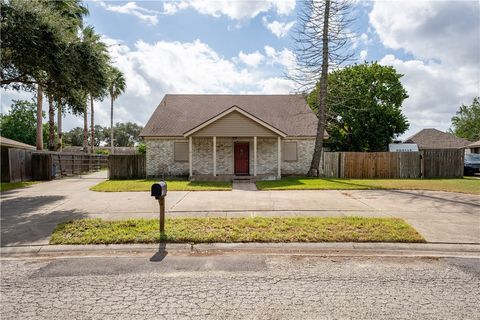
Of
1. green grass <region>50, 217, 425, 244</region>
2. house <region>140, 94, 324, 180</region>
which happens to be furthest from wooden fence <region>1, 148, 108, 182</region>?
green grass <region>50, 217, 425, 244</region>

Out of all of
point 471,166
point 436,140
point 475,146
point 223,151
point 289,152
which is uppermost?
point 436,140

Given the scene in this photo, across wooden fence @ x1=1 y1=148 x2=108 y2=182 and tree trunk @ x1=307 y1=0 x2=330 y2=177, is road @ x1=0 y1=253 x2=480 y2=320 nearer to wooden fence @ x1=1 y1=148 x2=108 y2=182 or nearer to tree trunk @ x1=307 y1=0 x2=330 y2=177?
tree trunk @ x1=307 y1=0 x2=330 y2=177

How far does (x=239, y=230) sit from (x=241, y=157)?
48.2 ft

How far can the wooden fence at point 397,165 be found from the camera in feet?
65.2

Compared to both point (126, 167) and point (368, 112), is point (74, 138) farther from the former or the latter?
point (368, 112)

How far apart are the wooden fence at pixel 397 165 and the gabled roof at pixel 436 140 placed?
2105 cm

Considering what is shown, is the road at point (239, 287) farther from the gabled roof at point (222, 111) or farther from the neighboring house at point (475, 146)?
the neighboring house at point (475, 146)

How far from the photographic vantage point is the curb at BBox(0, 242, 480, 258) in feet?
17.4

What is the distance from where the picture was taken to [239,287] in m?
3.89

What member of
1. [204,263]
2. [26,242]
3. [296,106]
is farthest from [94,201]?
[296,106]

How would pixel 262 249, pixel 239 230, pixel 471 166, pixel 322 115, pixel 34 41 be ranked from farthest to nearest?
pixel 471 166 < pixel 322 115 < pixel 34 41 < pixel 239 230 < pixel 262 249

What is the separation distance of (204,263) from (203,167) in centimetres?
1595

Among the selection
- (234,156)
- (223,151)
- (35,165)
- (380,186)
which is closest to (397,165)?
(380,186)

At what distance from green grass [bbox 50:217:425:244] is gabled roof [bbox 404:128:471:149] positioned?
38888 mm
